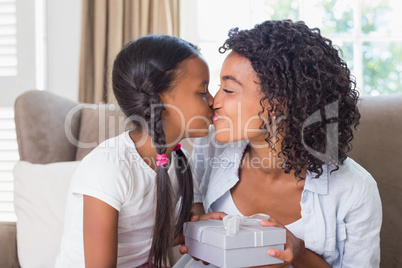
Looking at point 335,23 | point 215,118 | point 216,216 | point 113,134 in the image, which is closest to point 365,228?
point 216,216

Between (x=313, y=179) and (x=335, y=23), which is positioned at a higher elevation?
(x=335, y=23)

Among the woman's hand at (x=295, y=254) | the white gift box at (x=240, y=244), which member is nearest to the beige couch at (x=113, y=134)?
the woman's hand at (x=295, y=254)

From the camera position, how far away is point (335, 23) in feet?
11.1

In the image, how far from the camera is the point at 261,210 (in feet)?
5.12

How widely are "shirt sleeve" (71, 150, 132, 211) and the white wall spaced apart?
195cm

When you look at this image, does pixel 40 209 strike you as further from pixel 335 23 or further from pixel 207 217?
pixel 335 23

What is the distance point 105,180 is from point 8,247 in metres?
0.67

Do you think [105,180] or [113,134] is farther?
[113,134]

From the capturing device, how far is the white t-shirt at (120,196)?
132 centimetres

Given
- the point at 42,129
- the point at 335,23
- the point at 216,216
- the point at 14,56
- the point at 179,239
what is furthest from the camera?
the point at 335,23

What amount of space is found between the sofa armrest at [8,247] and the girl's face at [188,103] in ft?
2.53

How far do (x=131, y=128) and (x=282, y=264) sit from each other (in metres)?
0.67

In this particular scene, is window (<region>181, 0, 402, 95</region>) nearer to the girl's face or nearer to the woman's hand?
the girl's face

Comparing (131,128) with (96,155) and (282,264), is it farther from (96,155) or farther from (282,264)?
(282,264)
